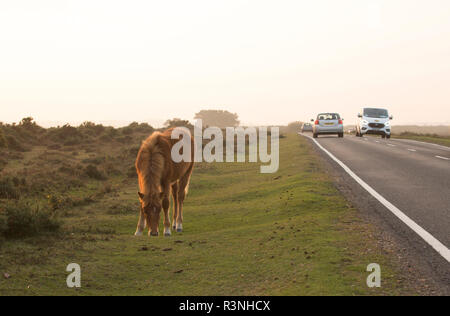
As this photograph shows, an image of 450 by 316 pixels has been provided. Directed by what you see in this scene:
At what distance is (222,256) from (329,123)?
34.7 metres

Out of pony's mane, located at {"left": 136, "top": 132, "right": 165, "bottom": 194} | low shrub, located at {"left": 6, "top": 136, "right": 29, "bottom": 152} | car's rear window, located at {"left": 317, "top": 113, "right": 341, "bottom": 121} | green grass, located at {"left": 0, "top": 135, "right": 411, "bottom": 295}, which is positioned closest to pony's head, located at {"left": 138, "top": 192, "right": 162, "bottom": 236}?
pony's mane, located at {"left": 136, "top": 132, "right": 165, "bottom": 194}

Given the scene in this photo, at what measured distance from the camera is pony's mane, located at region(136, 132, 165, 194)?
8648 mm

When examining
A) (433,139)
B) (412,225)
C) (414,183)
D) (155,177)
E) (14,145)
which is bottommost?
(412,225)

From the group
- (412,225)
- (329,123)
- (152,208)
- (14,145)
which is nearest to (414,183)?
(412,225)

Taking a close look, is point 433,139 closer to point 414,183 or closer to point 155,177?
point 414,183

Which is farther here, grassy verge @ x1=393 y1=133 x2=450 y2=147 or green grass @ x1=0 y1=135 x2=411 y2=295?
grassy verge @ x1=393 y1=133 x2=450 y2=147

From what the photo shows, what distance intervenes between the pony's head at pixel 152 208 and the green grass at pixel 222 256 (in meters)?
0.34

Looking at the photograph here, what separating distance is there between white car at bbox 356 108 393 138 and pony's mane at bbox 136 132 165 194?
3408cm

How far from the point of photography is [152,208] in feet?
27.7

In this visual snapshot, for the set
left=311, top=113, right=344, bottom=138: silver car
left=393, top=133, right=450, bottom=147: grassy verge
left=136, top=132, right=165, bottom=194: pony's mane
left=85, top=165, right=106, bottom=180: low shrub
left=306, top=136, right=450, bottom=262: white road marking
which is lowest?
left=85, top=165, right=106, bottom=180: low shrub

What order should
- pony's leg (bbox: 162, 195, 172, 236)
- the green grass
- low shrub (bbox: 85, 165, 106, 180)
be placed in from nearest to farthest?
the green grass, pony's leg (bbox: 162, 195, 172, 236), low shrub (bbox: 85, 165, 106, 180)

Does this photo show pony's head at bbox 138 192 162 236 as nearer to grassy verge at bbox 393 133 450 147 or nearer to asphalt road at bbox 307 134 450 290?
asphalt road at bbox 307 134 450 290
